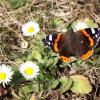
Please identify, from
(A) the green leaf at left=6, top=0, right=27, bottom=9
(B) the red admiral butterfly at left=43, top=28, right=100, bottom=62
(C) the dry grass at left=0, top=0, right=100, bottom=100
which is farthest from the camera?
(A) the green leaf at left=6, top=0, right=27, bottom=9

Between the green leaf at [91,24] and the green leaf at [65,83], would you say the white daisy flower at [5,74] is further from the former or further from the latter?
the green leaf at [91,24]

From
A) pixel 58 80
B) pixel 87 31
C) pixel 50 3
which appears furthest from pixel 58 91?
pixel 50 3

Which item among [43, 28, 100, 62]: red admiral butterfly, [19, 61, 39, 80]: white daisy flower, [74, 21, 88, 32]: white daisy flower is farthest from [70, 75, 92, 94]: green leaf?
[74, 21, 88, 32]: white daisy flower

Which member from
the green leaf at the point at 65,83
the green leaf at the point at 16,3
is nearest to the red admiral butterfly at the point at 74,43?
the green leaf at the point at 65,83

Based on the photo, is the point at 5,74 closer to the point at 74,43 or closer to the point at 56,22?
the point at 74,43

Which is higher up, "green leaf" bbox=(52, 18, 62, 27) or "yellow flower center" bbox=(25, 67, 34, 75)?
"green leaf" bbox=(52, 18, 62, 27)

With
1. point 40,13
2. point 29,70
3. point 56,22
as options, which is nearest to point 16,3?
point 40,13

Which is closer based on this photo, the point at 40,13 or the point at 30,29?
the point at 30,29

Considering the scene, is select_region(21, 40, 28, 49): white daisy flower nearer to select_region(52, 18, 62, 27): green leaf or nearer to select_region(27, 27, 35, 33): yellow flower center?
select_region(27, 27, 35, 33): yellow flower center
